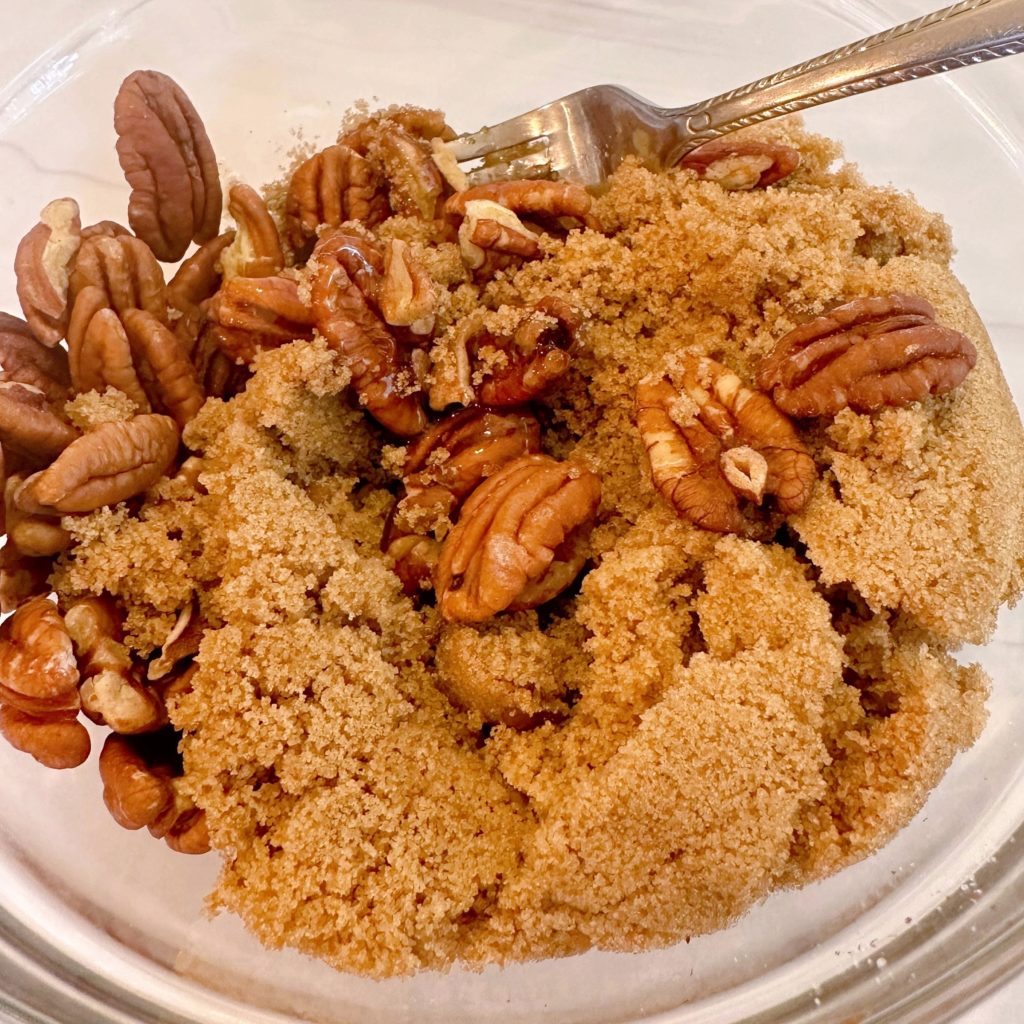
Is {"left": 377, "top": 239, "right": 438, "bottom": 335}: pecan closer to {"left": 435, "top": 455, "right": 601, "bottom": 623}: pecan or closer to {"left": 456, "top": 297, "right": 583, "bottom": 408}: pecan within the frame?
{"left": 456, "top": 297, "right": 583, "bottom": 408}: pecan

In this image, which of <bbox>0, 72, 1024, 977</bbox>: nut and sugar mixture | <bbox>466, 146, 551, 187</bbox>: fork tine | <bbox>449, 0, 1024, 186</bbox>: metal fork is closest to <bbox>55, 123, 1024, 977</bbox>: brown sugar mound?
<bbox>0, 72, 1024, 977</bbox>: nut and sugar mixture

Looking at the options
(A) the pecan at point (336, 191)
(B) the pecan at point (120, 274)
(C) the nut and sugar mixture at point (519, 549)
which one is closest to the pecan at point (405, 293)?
(C) the nut and sugar mixture at point (519, 549)

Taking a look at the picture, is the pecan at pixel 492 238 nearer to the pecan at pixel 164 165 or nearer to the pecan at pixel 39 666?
the pecan at pixel 164 165

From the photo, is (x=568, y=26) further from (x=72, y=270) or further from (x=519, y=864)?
(x=519, y=864)

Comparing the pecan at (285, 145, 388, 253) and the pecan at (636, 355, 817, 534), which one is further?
the pecan at (285, 145, 388, 253)

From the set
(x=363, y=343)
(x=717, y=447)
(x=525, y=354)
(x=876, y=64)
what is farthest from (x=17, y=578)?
(x=876, y=64)

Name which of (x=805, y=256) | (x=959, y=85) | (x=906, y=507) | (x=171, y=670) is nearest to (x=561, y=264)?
(x=805, y=256)

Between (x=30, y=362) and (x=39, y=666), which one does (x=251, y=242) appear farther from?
(x=39, y=666)
